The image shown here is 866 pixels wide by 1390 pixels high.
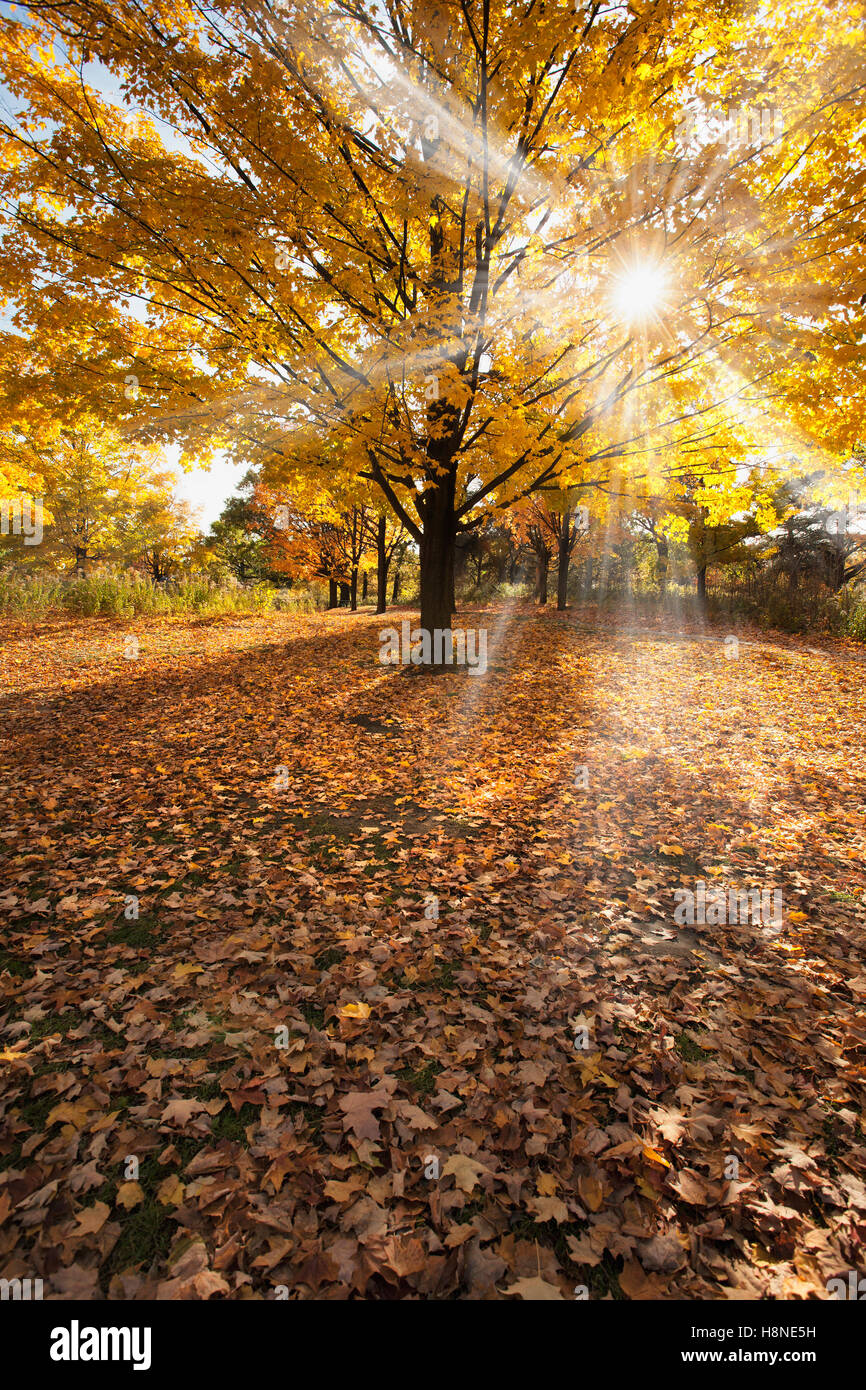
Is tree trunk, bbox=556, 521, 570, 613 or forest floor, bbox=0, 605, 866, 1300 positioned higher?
tree trunk, bbox=556, 521, 570, 613

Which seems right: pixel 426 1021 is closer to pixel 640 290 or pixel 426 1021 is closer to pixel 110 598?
pixel 640 290

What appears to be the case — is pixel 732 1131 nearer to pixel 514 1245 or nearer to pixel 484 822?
pixel 514 1245

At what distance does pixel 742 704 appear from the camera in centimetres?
881

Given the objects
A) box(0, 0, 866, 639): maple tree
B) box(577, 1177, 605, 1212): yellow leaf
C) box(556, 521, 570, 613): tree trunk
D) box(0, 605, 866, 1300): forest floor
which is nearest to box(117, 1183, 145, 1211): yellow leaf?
box(0, 605, 866, 1300): forest floor

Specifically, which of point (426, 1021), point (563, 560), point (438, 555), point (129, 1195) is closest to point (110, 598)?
point (438, 555)

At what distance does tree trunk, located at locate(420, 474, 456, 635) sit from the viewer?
30.7ft

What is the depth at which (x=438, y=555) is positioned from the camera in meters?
9.81

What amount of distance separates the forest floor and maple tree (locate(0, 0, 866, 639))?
4507 millimetres

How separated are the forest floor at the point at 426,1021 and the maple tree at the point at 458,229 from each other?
4.51m

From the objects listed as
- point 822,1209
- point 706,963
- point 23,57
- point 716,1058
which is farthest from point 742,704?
point 23,57

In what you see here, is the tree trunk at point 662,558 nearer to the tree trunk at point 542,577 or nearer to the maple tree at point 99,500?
the tree trunk at point 542,577

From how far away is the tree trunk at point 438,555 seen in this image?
9352 mm

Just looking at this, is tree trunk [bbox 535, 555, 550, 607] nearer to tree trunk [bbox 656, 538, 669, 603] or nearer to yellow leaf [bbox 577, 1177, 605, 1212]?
tree trunk [bbox 656, 538, 669, 603]
